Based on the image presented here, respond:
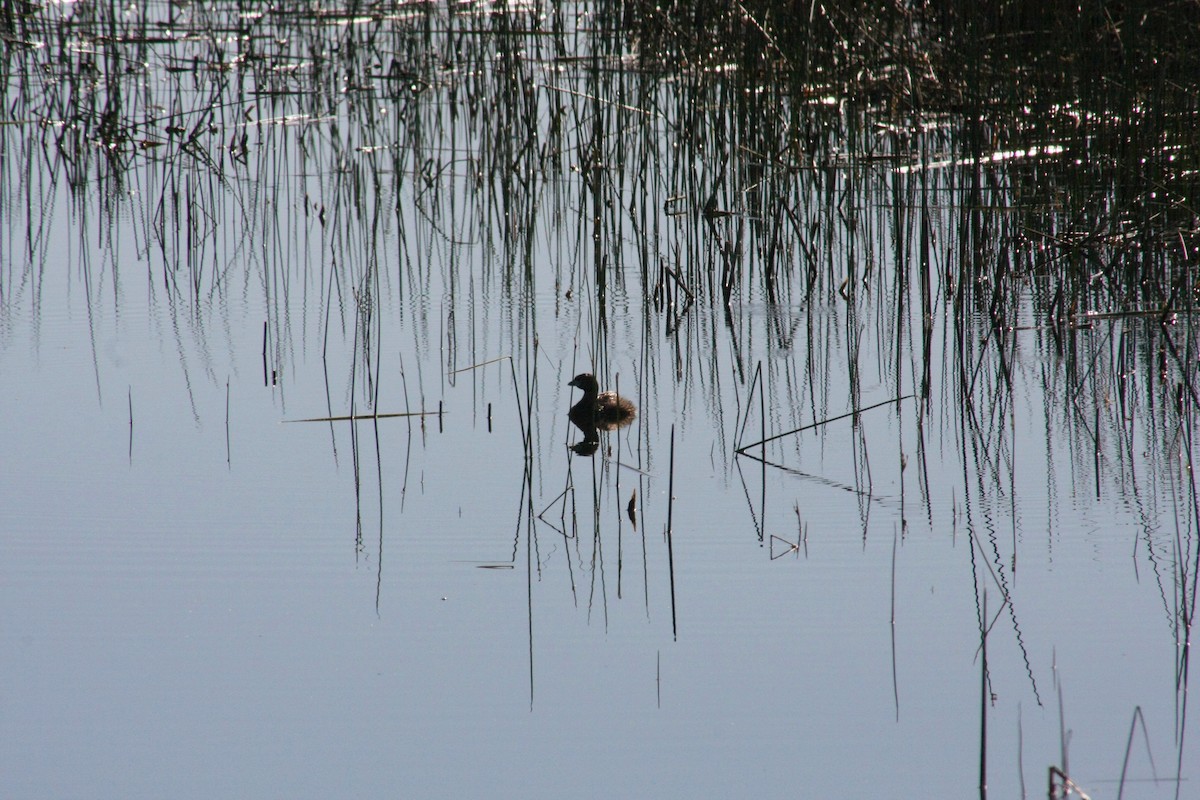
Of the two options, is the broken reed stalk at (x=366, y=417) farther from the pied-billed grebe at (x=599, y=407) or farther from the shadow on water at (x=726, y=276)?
the pied-billed grebe at (x=599, y=407)

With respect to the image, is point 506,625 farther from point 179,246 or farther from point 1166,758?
point 179,246

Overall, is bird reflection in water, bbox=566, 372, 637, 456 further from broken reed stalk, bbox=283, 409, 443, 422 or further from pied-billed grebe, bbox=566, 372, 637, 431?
broken reed stalk, bbox=283, 409, 443, 422

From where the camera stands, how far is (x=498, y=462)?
2502 mm

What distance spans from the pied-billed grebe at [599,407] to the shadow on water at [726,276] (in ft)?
0.08

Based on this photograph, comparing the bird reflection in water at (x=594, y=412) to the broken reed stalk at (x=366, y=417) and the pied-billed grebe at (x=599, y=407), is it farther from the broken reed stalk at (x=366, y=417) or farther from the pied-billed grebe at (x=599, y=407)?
the broken reed stalk at (x=366, y=417)

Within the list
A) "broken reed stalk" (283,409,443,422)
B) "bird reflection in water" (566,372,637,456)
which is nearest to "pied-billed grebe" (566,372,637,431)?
"bird reflection in water" (566,372,637,456)

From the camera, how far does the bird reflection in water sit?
2619 mm

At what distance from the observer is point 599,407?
9.05 ft

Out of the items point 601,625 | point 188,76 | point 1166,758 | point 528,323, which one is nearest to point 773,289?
point 528,323

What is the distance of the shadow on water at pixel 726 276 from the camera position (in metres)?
2.41

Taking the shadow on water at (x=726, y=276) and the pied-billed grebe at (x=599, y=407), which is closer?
the shadow on water at (x=726, y=276)

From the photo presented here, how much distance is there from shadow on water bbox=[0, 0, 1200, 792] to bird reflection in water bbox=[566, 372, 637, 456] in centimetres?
2

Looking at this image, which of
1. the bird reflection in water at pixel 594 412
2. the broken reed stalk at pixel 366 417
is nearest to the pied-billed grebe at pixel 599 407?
the bird reflection in water at pixel 594 412

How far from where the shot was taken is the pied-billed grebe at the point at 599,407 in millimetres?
2709
